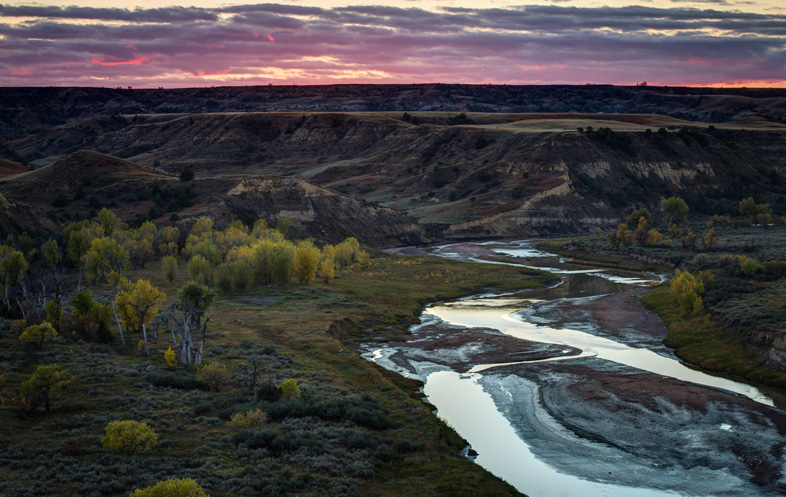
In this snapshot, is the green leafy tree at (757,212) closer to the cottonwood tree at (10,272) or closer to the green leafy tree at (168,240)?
the green leafy tree at (168,240)

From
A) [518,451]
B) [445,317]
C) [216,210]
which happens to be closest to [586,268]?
[445,317]

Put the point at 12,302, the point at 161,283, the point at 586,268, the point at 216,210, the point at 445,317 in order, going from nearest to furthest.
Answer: the point at 12,302, the point at 445,317, the point at 161,283, the point at 586,268, the point at 216,210

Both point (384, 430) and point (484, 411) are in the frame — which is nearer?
point (384, 430)

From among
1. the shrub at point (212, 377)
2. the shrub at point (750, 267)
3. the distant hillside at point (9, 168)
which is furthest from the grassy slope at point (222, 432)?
the distant hillside at point (9, 168)

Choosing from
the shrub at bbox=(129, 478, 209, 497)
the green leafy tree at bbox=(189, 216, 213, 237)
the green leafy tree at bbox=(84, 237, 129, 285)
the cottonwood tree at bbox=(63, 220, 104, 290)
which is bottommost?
the green leafy tree at bbox=(189, 216, 213, 237)

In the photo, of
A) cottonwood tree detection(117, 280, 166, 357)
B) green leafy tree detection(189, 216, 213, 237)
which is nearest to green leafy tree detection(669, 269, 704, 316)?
cottonwood tree detection(117, 280, 166, 357)

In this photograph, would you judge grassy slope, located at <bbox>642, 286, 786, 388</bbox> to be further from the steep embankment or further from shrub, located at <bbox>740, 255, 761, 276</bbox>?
the steep embankment

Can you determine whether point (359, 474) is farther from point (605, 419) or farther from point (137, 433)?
point (605, 419)
